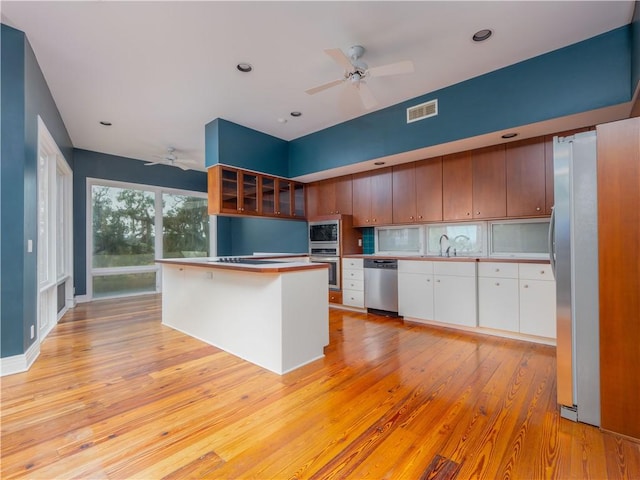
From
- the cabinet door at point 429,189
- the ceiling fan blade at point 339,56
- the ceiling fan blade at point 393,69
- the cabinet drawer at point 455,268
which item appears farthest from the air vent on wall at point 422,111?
the cabinet drawer at point 455,268

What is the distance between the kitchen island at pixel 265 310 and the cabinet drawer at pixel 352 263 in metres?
1.83

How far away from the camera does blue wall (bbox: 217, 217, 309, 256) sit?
231 inches

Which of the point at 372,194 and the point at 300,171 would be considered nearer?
the point at 372,194

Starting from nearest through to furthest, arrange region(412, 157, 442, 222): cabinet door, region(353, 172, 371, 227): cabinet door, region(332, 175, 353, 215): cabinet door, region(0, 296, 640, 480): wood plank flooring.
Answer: region(0, 296, 640, 480): wood plank flooring
region(412, 157, 442, 222): cabinet door
region(353, 172, 371, 227): cabinet door
region(332, 175, 353, 215): cabinet door

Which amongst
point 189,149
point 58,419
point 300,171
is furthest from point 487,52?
point 189,149

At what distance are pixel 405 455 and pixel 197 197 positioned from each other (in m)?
7.15

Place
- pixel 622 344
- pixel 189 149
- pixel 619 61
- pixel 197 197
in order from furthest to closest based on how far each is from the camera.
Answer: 1. pixel 197 197
2. pixel 189 149
3. pixel 619 61
4. pixel 622 344

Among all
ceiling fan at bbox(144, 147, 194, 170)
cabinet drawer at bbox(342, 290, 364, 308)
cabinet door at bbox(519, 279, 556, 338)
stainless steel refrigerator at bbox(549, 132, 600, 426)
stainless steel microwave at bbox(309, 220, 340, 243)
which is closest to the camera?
stainless steel refrigerator at bbox(549, 132, 600, 426)

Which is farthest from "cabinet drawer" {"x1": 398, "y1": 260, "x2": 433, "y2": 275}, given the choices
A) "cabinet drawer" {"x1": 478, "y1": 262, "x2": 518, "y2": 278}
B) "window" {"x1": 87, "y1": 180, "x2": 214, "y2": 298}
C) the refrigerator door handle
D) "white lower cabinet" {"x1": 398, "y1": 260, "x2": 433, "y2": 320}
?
"window" {"x1": 87, "y1": 180, "x2": 214, "y2": 298}

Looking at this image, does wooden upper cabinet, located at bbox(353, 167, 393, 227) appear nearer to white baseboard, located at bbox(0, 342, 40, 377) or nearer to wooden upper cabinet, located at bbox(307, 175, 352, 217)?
wooden upper cabinet, located at bbox(307, 175, 352, 217)

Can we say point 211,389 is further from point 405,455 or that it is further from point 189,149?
point 189,149

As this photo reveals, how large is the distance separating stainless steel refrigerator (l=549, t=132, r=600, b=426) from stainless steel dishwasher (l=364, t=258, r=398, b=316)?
2424 millimetres

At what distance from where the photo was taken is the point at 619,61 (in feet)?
8.41

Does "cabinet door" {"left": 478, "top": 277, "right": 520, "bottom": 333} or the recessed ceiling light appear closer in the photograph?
the recessed ceiling light
